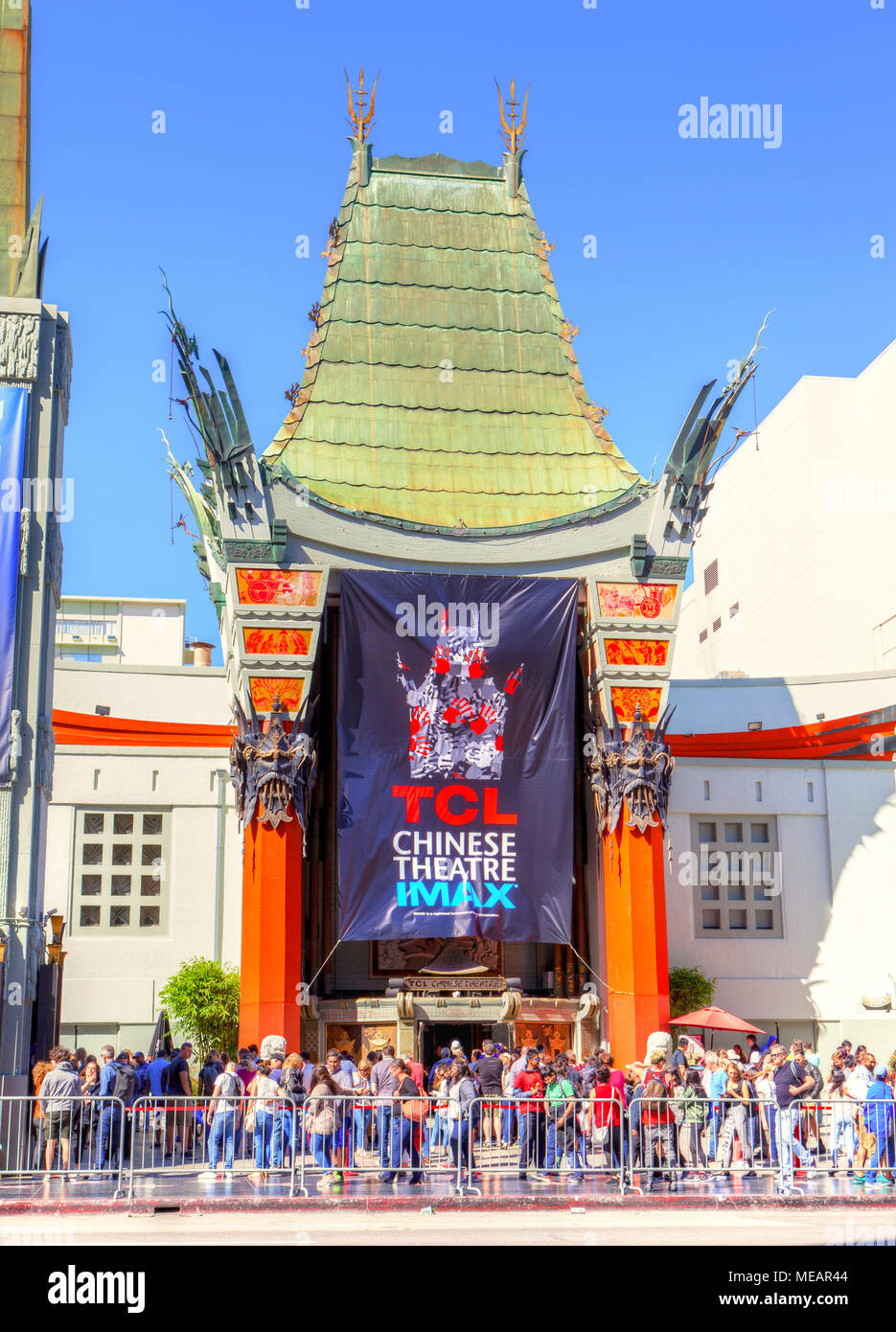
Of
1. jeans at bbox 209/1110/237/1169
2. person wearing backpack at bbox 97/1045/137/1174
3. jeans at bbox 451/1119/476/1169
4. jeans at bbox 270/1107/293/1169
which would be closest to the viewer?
jeans at bbox 451/1119/476/1169

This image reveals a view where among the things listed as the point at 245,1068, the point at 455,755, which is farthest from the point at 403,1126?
the point at 455,755

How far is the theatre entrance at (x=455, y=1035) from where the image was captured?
34.5 meters

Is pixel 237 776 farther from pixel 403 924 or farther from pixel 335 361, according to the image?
pixel 335 361

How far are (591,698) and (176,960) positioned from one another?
11.5m

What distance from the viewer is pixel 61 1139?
2056 cm

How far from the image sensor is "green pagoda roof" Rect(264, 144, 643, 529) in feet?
120

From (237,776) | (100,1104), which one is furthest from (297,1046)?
(100,1104)

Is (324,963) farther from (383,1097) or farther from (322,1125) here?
(383,1097)

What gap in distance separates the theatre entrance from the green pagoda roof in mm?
11272

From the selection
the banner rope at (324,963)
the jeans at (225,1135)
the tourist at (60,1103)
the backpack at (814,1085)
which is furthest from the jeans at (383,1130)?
the banner rope at (324,963)

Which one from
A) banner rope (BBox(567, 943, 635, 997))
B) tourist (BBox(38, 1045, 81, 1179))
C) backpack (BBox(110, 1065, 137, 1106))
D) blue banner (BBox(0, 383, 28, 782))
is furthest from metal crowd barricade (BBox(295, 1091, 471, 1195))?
banner rope (BBox(567, 943, 635, 997))

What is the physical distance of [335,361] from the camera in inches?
1499

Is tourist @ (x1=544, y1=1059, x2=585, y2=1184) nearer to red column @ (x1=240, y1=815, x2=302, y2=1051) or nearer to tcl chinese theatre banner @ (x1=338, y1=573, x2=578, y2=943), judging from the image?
tcl chinese theatre banner @ (x1=338, y1=573, x2=578, y2=943)
